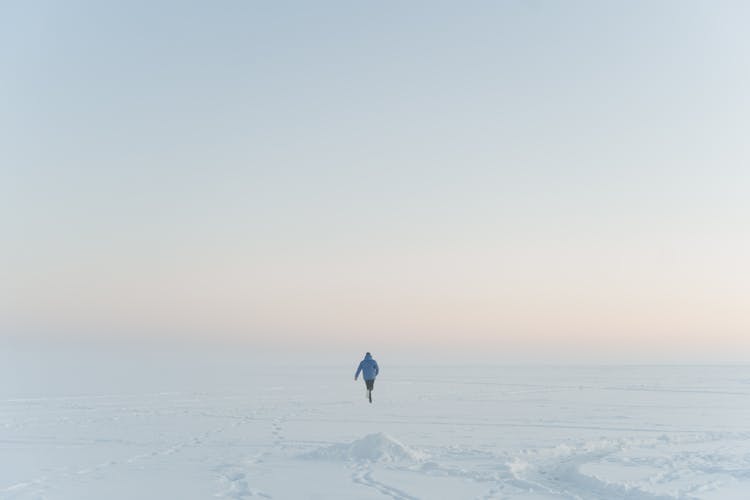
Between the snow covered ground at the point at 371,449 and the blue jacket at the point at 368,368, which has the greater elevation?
the blue jacket at the point at 368,368

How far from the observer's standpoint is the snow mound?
491 inches

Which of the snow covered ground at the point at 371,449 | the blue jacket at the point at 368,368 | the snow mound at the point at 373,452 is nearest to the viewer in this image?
the snow covered ground at the point at 371,449

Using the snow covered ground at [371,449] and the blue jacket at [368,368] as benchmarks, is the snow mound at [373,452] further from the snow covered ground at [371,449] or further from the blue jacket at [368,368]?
the blue jacket at [368,368]

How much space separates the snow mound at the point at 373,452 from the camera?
12.5 m

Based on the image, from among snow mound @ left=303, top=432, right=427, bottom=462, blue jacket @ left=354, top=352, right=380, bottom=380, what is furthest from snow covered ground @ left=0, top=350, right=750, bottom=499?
blue jacket @ left=354, top=352, right=380, bottom=380

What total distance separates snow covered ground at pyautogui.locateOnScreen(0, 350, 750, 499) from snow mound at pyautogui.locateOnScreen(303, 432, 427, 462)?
0.09ft

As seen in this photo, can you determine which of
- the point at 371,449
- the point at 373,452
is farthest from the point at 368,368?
the point at 373,452

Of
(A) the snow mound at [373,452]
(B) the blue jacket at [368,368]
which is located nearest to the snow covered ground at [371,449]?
(A) the snow mound at [373,452]

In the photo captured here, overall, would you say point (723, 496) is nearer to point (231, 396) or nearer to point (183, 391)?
point (231, 396)

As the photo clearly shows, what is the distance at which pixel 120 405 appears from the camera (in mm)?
Result: 24625

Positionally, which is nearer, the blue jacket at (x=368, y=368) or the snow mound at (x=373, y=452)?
the snow mound at (x=373, y=452)

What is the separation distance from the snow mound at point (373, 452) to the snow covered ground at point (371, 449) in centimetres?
3

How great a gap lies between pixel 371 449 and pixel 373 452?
13 centimetres

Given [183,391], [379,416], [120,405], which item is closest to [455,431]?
[379,416]
